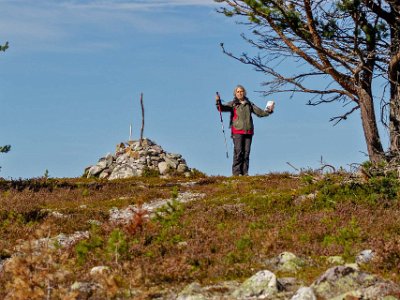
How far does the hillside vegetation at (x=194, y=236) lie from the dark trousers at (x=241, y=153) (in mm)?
5380

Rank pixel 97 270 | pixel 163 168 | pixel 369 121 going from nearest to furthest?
1. pixel 97 270
2. pixel 369 121
3. pixel 163 168

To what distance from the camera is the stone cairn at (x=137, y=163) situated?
108 feet

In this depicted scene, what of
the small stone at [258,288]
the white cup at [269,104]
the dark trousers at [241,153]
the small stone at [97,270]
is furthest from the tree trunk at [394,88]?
the small stone at [258,288]

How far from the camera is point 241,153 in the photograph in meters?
27.1

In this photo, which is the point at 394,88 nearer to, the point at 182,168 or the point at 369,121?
the point at 369,121

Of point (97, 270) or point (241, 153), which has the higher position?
point (241, 153)

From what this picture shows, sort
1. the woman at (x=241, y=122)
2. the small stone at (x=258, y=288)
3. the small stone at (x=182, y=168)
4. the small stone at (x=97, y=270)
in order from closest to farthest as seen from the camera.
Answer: the small stone at (x=258, y=288)
the small stone at (x=97, y=270)
the woman at (x=241, y=122)
the small stone at (x=182, y=168)

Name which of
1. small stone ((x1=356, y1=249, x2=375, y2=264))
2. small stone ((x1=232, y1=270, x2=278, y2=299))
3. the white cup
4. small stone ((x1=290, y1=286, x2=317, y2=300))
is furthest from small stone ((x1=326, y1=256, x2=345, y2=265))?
the white cup

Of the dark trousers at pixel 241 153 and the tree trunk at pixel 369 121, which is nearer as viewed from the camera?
the tree trunk at pixel 369 121

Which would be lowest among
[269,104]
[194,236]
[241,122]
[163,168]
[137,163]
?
[194,236]

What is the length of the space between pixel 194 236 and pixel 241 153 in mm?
15060

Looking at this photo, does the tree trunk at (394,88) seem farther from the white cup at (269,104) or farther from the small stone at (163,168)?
the small stone at (163,168)

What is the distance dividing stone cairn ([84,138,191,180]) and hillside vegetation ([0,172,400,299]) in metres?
11.0

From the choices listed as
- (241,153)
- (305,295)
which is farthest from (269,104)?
(305,295)
